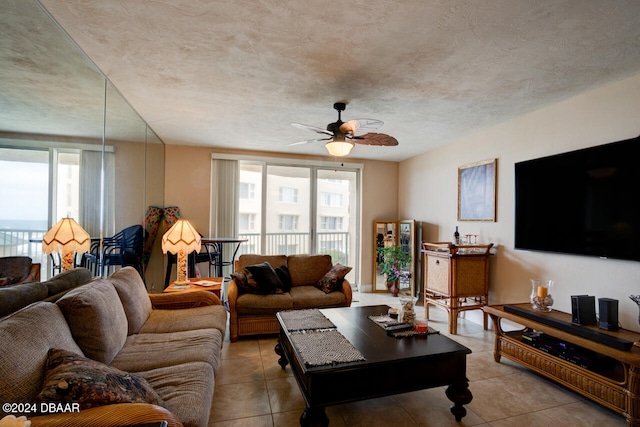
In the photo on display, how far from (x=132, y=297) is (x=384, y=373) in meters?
1.92

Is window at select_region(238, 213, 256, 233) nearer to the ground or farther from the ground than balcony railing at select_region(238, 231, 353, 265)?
farther from the ground

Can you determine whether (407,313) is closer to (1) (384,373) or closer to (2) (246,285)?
(1) (384,373)

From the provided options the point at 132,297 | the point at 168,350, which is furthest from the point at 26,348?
the point at 132,297

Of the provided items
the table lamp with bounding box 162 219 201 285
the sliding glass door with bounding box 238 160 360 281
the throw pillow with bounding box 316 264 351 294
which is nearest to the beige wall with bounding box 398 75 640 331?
the sliding glass door with bounding box 238 160 360 281

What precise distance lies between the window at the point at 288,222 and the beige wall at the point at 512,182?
90.3 inches

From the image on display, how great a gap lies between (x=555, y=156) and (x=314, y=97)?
2.45 meters

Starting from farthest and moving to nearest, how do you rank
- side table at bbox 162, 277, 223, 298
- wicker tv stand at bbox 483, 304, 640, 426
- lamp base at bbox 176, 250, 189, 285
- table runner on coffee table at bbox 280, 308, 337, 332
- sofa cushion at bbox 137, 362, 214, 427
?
1. lamp base at bbox 176, 250, 189, 285
2. side table at bbox 162, 277, 223, 298
3. table runner on coffee table at bbox 280, 308, 337, 332
4. wicker tv stand at bbox 483, 304, 640, 426
5. sofa cushion at bbox 137, 362, 214, 427

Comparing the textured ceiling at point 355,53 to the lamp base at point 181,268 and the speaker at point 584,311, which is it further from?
the speaker at point 584,311

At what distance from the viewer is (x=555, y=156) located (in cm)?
291

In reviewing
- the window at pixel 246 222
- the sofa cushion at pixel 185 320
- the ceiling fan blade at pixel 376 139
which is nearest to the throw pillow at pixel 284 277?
the sofa cushion at pixel 185 320

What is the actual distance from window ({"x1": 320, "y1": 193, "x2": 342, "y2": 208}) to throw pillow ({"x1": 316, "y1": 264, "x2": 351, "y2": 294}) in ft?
7.08

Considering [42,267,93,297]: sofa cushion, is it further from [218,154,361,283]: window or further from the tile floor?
[218,154,361,283]: window

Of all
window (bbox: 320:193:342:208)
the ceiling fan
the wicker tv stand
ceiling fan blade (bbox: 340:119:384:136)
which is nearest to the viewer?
the wicker tv stand

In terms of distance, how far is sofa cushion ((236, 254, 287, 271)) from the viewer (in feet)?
12.1
